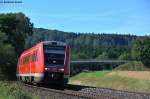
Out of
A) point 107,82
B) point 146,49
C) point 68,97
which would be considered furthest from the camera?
point 146,49

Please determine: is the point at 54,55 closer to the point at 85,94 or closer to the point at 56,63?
the point at 56,63

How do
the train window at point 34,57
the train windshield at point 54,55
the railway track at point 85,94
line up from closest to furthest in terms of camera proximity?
the railway track at point 85,94
the train windshield at point 54,55
the train window at point 34,57

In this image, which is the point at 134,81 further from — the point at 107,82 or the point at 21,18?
the point at 21,18

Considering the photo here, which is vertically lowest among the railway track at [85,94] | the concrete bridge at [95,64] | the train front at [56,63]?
the concrete bridge at [95,64]

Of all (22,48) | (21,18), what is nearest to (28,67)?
(22,48)

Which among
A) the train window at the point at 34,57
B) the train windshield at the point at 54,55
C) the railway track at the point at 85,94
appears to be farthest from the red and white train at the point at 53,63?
the railway track at the point at 85,94

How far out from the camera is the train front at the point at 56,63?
32281 millimetres

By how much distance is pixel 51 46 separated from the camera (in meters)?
33.2

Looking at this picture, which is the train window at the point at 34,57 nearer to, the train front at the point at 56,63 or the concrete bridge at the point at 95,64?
the train front at the point at 56,63

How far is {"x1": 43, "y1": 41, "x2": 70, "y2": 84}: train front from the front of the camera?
32281 millimetres

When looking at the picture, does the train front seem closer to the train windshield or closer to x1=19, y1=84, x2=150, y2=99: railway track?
the train windshield

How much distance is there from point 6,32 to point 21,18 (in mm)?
8334

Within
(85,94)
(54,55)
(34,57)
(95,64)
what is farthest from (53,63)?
(95,64)

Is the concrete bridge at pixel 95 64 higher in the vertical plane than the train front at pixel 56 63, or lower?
lower
